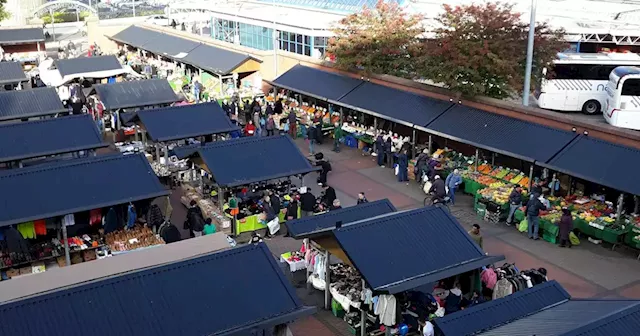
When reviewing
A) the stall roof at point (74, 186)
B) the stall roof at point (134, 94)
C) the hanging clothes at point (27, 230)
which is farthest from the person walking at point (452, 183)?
the stall roof at point (134, 94)

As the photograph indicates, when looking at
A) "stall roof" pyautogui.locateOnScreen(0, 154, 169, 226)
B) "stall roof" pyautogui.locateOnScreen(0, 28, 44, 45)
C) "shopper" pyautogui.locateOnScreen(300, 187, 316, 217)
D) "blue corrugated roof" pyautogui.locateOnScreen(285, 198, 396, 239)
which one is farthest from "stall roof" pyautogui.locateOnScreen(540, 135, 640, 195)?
"stall roof" pyautogui.locateOnScreen(0, 28, 44, 45)

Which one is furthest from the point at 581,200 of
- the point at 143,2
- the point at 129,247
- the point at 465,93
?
the point at 143,2

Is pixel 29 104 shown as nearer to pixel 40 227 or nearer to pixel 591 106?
pixel 40 227

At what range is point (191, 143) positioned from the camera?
26516 millimetres

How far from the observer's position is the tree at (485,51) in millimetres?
24125

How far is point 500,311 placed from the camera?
452 inches

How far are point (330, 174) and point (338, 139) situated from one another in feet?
12.4

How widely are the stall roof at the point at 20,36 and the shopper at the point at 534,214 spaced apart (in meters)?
44.9

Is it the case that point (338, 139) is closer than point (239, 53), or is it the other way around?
point (338, 139)

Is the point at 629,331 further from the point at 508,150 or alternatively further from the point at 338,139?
the point at 338,139

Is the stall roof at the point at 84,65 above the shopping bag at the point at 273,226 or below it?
above

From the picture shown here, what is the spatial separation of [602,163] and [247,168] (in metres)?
10.7

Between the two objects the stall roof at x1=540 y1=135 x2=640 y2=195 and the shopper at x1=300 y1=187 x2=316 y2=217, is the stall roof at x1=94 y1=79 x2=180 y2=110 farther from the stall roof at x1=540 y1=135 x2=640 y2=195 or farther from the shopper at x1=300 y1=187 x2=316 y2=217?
the stall roof at x1=540 y1=135 x2=640 y2=195

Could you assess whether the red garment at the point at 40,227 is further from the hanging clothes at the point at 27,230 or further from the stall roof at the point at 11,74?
the stall roof at the point at 11,74
